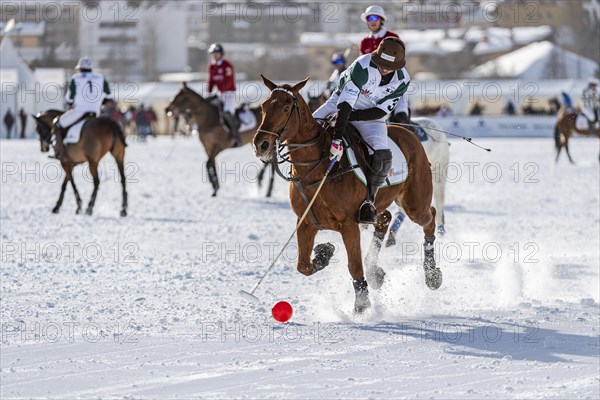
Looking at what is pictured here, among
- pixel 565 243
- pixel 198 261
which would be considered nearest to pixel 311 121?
pixel 198 261

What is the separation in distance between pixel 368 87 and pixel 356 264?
1.51 m

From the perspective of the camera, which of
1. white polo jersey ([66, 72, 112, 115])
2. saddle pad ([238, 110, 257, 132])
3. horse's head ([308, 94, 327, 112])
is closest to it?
white polo jersey ([66, 72, 112, 115])

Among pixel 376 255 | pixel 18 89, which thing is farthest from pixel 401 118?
pixel 18 89

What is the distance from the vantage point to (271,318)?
8211 millimetres

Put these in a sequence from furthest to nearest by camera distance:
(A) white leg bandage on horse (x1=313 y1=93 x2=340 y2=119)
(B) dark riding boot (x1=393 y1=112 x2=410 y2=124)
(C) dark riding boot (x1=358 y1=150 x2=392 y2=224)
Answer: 1. (B) dark riding boot (x1=393 y1=112 x2=410 y2=124)
2. (A) white leg bandage on horse (x1=313 y1=93 x2=340 y2=119)
3. (C) dark riding boot (x1=358 y1=150 x2=392 y2=224)

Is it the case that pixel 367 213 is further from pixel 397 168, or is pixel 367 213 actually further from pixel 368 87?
pixel 368 87

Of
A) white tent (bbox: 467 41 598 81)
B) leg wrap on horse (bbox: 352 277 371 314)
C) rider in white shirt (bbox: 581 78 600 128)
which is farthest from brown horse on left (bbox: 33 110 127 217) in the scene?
white tent (bbox: 467 41 598 81)

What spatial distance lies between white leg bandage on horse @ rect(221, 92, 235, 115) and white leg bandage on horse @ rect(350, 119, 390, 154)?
12828 millimetres

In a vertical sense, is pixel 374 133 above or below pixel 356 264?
above

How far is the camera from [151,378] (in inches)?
245

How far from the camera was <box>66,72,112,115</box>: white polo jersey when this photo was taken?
55.1 ft

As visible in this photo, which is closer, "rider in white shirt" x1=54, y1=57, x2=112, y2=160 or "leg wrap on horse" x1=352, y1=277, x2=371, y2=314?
"leg wrap on horse" x1=352, y1=277, x2=371, y2=314

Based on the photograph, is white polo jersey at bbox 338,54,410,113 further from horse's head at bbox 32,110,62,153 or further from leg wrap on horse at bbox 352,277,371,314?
horse's head at bbox 32,110,62,153

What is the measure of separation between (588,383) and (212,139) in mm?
15383
